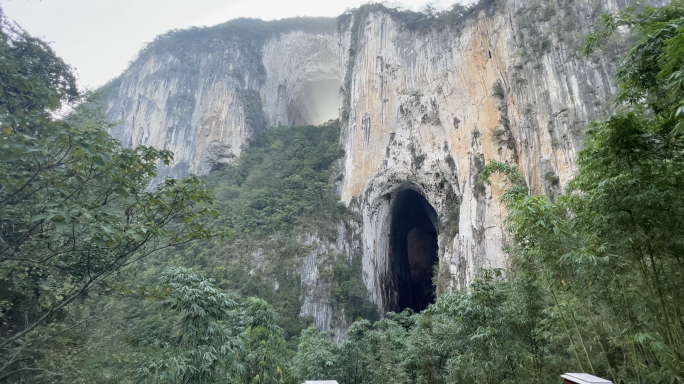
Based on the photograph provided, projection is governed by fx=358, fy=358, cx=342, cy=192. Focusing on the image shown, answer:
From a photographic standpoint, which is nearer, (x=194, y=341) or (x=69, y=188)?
(x=69, y=188)

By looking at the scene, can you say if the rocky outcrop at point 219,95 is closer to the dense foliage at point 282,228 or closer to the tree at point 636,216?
the dense foliage at point 282,228

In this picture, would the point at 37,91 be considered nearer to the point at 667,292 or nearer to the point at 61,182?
the point at 61,182

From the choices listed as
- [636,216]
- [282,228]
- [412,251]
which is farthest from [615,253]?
[412,251]

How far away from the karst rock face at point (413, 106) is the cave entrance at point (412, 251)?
2.84 feet

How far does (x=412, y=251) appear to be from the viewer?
23.2m

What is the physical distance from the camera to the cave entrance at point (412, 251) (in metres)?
20.2

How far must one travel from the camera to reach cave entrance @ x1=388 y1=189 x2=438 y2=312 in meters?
20.2

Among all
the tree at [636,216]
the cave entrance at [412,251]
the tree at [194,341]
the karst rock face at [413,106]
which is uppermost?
the karst rock face at [413,106]

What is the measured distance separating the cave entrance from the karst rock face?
2.84 feet

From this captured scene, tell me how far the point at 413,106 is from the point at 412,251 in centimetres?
965

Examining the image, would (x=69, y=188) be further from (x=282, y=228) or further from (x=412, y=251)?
(x=412, y=251)

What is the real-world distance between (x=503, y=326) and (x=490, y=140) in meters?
10.5

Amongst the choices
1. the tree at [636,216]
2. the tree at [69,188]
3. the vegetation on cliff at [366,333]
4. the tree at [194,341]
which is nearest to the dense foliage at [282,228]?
the vegetation on cliff at [366,333]

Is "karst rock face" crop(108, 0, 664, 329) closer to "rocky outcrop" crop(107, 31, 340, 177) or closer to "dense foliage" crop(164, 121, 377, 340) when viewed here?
"rocky outcrop" crop(107, 31, 340, 177)
